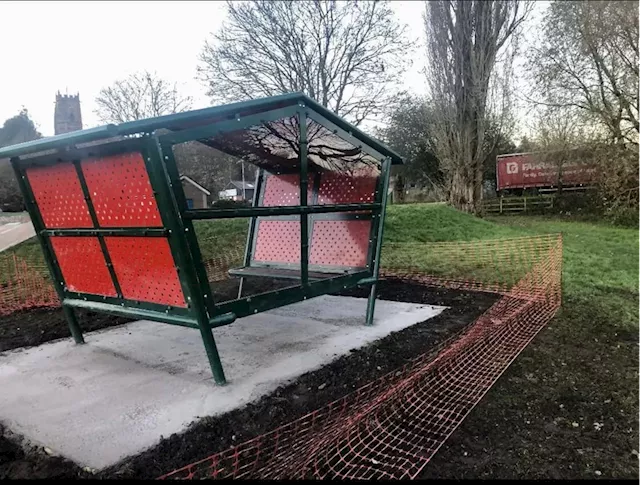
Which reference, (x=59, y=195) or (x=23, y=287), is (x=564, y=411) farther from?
(x=23, y=287)

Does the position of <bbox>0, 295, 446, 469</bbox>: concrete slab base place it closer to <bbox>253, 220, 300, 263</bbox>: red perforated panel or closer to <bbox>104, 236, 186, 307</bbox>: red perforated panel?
<bbox>104, 236, 186, 307</bbox>: red perforated panel

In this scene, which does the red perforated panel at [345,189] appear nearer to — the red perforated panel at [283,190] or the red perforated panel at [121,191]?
the red perforated panel at [283,190]

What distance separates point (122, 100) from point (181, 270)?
21488mm

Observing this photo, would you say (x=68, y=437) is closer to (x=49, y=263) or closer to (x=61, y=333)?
(x=49, y=263)

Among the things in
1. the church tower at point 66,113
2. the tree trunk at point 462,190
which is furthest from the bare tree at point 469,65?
the church tower at point 66,113

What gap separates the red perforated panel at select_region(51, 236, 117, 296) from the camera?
11.9ft

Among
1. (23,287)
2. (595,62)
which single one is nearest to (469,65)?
(595,62)

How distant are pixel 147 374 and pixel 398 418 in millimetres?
1858

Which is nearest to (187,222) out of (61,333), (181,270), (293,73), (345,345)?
(181,270)

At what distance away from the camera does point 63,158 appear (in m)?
3.38

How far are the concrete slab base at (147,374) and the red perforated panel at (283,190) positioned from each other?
4.70 feet

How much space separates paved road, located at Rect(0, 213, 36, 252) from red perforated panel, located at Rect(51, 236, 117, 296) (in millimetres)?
A: 7245

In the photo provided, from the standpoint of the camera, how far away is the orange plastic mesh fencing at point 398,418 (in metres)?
2.17

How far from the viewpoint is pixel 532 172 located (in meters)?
24.5
